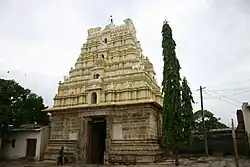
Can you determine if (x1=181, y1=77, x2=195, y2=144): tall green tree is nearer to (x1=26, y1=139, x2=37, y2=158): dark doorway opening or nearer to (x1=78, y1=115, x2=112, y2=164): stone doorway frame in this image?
(x1=78, y1=115, x2=112, y2=164): stone doorway frame

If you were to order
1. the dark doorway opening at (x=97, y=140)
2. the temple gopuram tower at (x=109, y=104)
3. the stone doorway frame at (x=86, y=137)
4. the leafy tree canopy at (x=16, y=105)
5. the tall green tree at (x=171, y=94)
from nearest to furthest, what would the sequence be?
the tall green tree at (x=171, y=94) → the temple gopuram tower at (x=109, y=104) → the stone doorway frame at (x=86, y=137) → the dark doorway opening at (x=97, y=140) → the leafy tree canopy at (x=16, y=105)

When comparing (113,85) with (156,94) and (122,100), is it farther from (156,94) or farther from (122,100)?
(156,94)

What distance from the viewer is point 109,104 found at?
65.2 feet

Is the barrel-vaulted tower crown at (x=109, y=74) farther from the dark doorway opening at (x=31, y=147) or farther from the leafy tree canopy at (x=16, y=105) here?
the dark doorway opening at (x=31, y=147)

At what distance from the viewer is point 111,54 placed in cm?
2347

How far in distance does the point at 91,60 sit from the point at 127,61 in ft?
13.4

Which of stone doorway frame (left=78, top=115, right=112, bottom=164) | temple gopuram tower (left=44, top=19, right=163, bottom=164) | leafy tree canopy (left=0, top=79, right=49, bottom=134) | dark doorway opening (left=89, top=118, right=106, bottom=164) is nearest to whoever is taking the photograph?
temple gopuram tower (left=44, top=19, right=163, bottom=164)

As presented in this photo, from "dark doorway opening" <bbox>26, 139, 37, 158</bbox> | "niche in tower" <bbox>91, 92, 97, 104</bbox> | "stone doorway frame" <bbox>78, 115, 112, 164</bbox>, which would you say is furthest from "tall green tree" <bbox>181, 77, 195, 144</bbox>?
"dark doorway opening" <bbox>26, 139, 37, 158</bbox>

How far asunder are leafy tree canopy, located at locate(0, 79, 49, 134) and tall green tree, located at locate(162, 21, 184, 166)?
630 inches

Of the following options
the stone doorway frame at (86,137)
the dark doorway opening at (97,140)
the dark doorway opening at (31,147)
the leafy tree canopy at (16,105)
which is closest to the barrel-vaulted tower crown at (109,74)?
the stone doorway frame at (86,137)

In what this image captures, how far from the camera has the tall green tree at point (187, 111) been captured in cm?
1514

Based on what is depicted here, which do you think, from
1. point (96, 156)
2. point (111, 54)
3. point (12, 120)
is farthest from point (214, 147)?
point (12, 120)

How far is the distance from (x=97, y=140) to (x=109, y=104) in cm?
514

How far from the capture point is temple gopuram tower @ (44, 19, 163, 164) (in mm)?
18703
